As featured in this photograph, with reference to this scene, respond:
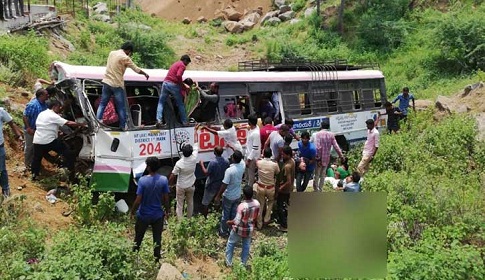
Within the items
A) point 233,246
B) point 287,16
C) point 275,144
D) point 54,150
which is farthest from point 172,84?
point 287,16

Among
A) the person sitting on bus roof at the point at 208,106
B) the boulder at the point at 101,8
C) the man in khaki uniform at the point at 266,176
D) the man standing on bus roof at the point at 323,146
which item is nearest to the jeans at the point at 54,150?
the person sitting on bus roof at the point at 208,106

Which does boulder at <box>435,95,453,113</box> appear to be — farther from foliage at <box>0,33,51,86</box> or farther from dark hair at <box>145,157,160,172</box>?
foliage at <box>0,33,51,86</box>

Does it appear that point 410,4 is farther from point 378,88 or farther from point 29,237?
point 29,237

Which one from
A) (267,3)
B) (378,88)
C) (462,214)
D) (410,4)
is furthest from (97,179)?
(267,3)

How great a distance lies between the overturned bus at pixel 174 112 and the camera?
8234 mm

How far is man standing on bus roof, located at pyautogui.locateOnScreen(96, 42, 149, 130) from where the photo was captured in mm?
8031

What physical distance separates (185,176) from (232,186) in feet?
2.64

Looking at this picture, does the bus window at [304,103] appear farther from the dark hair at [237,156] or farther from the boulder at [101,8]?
the boulder at [101,8]

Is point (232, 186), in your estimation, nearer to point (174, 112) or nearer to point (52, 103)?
point (174, 112)

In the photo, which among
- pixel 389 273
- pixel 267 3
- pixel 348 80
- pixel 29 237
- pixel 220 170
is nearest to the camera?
pixel 389 273

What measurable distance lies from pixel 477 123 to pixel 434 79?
33.5 ft

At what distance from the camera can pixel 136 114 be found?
8773 millimetres

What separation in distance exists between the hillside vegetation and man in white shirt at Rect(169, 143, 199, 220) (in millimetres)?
445

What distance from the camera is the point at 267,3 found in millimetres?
38406
